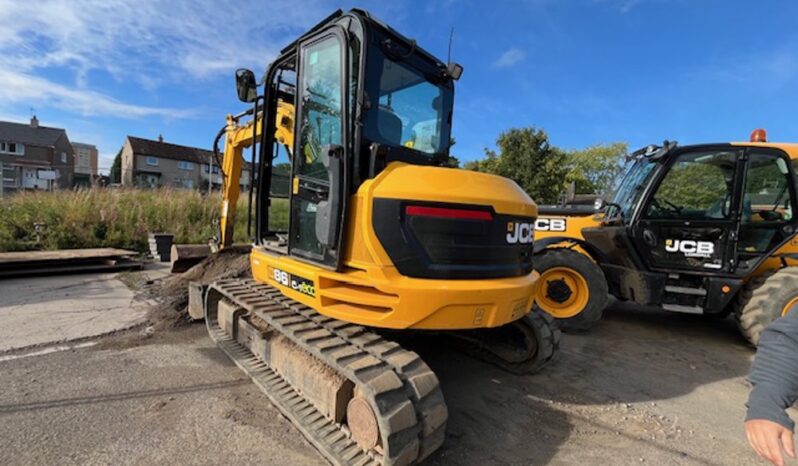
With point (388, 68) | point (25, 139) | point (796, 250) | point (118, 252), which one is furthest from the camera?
point (25, 139)

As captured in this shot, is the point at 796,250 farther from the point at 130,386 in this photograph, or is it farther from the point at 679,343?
the point at 130,386

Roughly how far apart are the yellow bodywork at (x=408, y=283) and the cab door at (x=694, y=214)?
3.30m

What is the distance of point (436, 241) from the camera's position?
2746 mm

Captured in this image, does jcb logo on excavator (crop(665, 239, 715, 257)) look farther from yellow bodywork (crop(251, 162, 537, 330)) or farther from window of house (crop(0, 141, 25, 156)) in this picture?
window of house (crop(0, 141, 25, 156))

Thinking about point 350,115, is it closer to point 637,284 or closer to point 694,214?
point 637,284

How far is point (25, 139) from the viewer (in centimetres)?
3866

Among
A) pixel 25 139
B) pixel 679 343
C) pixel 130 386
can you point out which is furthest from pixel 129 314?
pixel 25 139

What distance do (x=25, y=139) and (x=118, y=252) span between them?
43027 millimetres

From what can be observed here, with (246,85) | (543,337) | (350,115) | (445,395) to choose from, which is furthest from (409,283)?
(246,85)

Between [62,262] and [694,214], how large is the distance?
34.1ft

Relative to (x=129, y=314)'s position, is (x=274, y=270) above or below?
above

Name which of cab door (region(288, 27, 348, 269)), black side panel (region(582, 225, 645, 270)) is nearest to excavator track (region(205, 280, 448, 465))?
cab door (region(288, 27, 348, 269))

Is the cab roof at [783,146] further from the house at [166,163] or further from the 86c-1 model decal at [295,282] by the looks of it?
the house at [166,163]

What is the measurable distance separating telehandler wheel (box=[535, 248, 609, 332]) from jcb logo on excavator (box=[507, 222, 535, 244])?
2.27m
